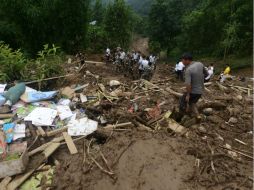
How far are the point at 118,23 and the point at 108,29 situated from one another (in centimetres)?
113

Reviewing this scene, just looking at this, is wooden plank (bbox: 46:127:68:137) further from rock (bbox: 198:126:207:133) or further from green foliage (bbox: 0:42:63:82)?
rock (bbox: 198:126:207:133)

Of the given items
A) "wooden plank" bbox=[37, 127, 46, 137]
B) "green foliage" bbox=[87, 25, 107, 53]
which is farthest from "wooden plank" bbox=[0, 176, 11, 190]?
"green foliage" bbox=[87, 25, 107, 53]

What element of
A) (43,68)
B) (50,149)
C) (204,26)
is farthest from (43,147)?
(204,26)

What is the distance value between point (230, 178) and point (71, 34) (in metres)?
11.4

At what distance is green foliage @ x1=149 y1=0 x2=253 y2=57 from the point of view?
18.0 meters

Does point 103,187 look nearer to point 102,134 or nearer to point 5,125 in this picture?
point 102,134

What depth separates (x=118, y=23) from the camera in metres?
20.5

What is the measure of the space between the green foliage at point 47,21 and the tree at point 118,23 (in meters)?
6.66

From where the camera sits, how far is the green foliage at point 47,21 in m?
11.5

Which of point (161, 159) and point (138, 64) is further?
point (138, 64)

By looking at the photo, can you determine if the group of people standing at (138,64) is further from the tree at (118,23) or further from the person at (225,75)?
the tree at (118,23)

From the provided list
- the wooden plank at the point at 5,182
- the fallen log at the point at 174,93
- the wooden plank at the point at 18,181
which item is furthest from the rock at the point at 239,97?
the wooden plank at the point at 5,182

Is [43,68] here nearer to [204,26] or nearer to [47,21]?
[47,21]

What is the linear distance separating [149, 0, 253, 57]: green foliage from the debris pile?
12165mm
